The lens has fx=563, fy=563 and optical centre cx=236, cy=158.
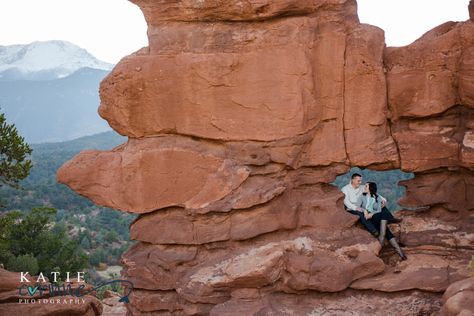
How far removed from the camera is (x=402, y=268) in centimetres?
1120

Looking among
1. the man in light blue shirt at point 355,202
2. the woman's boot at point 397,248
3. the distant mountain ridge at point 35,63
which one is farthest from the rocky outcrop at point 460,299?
the distant mountain ridge at point 35,63

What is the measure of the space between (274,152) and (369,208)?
98.3 inches

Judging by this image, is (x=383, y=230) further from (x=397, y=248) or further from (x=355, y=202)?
(x=355, y=202)

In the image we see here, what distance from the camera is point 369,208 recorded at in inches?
471

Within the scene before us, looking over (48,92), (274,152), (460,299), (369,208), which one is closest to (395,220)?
(369,208)

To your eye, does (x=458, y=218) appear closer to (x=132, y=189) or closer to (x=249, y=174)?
(x=249, y=174)

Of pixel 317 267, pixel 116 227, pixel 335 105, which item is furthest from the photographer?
pixel 116 227

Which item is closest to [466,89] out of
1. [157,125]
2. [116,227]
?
[157,125]

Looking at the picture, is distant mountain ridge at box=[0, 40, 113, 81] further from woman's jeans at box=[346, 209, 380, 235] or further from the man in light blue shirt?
woman's jeans at box=[346, 209, 380, 235]

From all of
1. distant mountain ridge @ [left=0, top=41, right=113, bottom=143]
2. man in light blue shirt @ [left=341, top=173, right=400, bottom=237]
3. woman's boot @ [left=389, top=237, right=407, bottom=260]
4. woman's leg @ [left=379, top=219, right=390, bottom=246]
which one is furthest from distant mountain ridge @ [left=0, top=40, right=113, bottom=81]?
woman's boot @ [left=389, top=237, right=407, bottom=260]

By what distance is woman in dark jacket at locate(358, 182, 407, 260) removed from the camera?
11.6 meters

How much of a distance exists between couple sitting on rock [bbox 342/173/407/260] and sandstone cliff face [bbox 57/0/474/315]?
284mm

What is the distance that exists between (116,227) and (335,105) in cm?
3343

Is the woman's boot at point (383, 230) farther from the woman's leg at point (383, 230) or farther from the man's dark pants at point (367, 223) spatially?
the man's dark pants at point (367, 223)
